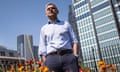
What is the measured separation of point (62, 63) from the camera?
11.1ft

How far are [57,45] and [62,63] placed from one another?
0.77 ft

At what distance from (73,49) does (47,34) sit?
1.22 feet

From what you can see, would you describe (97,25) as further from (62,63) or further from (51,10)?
(62,63)

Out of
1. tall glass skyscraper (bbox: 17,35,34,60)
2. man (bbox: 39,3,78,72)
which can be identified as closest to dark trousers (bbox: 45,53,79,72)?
man (bbox: 39,3,78,72)

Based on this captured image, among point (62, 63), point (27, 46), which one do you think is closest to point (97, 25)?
point (62, 63)

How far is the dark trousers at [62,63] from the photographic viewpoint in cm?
334

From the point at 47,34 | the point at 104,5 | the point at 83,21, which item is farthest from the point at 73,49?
the point at 83,21

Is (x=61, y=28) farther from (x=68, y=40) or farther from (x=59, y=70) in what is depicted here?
(x=59, y=70)

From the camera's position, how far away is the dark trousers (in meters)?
3.34

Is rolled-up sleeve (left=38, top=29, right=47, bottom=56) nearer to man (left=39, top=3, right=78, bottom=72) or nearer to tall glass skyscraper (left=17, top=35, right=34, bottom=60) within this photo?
man (left=39, top=3, right=78, bottom=72)

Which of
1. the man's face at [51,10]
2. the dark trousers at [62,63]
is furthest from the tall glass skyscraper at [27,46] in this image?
the man's face at [51,10]

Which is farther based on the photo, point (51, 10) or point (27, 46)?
point (51, 10)

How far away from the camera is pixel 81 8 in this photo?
110m

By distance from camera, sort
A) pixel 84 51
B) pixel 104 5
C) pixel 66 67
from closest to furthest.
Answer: pixel 66 67 < pixel 104 5 < pixel 84 51
